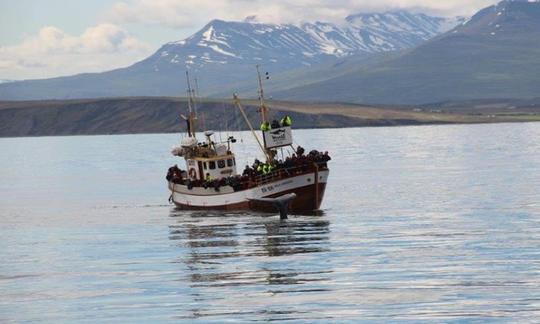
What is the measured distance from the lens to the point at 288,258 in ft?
165

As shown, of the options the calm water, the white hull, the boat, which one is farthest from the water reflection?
the boat

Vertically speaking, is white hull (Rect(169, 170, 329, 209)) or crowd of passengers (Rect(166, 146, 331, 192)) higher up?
crowd of passengers (Rect(166, 146, 331, 192))

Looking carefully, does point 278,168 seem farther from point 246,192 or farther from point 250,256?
point 250,256

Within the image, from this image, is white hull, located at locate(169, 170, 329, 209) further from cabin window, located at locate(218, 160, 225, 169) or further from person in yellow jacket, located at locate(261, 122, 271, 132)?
person in yellow jacket, located at locate(261, 122, 271, 132)

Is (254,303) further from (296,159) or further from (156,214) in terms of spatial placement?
(156,214)

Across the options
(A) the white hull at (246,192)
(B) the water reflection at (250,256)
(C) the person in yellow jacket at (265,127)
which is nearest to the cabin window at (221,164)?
(A) the white hull at (246,192)

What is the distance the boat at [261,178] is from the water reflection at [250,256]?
4.38 ft

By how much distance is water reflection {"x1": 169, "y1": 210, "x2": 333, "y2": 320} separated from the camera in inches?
1609

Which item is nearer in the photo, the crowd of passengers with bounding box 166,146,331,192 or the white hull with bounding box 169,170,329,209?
the white hull with bounding box 169,170,329,209

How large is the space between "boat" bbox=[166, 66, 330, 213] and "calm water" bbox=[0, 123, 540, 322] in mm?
1217

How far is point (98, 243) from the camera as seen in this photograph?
→ 61531 millimetres

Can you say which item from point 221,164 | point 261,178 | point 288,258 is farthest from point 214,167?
point 288,258

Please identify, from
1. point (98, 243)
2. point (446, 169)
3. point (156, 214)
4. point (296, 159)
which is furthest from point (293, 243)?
point (446, 169)

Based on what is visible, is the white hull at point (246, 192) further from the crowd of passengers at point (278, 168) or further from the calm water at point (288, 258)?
the calm water at point (288, 258)
